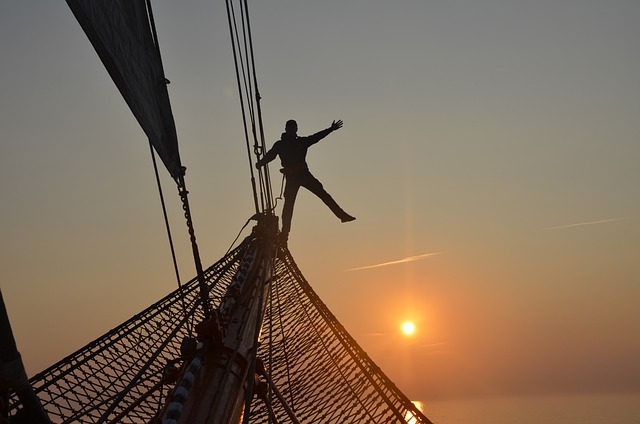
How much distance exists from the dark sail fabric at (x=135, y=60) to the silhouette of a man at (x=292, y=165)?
376cm

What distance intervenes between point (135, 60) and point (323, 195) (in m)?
4.91

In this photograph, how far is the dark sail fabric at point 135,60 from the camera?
12.7 feet

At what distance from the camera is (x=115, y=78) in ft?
13.4

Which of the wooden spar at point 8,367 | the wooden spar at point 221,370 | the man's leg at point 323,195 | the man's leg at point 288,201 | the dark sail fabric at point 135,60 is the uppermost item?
the man's leg at point 323,195

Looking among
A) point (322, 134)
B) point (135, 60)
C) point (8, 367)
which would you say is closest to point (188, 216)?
point (135, 60)

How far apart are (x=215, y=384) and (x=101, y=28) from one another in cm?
224

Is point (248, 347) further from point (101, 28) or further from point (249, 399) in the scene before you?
point (101, 28)

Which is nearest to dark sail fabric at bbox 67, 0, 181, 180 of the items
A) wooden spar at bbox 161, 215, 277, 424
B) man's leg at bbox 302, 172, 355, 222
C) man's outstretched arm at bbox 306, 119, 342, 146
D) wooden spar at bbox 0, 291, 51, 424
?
wooden spar at bbox 161, 215, 277, 424

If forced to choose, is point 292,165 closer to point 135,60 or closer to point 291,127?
point 291,127

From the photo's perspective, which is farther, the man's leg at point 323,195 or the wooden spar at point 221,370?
the man's leg at point 323,195

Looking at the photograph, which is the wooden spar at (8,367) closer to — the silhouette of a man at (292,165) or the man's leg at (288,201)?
the silhouette of a man at (292,165)

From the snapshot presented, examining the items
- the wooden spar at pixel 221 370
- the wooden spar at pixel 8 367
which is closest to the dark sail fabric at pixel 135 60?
the wooden spar at pixel 221 370

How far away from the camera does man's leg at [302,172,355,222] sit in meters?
9.17

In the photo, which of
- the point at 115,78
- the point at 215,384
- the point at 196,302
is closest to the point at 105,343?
the point at 196,302
